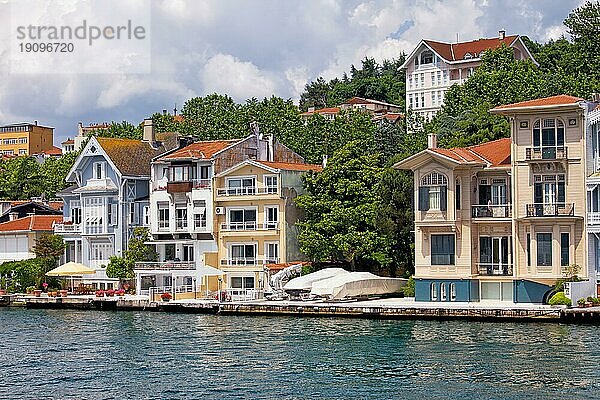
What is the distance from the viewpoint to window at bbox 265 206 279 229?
6394 centimetres

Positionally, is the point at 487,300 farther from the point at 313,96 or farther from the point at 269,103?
the point at 313,96

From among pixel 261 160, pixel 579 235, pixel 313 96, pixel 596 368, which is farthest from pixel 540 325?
pixel 313 96

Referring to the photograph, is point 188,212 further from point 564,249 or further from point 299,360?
point 299,360

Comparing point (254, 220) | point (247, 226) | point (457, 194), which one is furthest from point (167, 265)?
point (457, 194)

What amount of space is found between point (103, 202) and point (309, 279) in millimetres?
20211

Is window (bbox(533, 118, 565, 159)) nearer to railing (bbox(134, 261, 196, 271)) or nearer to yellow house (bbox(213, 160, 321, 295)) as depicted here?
yellow house (bbox(213, 160, 321, 295))

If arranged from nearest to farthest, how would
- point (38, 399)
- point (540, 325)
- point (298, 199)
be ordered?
point (38, 399) → point (540, 325) → point (298, 199)

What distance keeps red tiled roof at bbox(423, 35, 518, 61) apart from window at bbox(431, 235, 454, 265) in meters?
56.8

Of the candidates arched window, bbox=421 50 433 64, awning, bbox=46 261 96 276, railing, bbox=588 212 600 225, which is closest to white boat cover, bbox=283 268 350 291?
railing, bbox=588 212 600 225

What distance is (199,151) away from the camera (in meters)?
67.8

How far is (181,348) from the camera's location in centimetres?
4191

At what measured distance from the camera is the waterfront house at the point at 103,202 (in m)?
71.0

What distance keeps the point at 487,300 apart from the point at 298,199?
14358 mm

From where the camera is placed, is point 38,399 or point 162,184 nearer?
point 38,399
